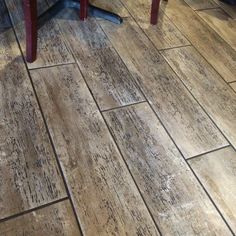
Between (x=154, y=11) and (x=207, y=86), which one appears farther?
(x=154, y=11)

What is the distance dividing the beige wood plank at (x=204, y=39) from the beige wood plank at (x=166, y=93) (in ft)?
0.89

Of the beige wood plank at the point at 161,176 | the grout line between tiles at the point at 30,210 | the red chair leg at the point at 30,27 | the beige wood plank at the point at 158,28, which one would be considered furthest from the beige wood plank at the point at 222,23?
the grout line between tiles at the point at 30,210

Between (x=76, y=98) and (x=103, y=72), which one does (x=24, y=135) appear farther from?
(x=103, y=72)

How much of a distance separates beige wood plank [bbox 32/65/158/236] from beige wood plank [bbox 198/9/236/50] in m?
0.97

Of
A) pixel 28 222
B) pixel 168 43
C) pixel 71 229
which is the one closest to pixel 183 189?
pixel 71 229

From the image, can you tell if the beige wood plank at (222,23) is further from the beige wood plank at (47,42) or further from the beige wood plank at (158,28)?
the beige wood plank at (47,42)

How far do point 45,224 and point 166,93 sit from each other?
81 centimetres

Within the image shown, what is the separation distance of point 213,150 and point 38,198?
2.28 feet

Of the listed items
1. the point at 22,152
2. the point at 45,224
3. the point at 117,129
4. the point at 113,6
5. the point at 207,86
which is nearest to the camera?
the point at 45,224

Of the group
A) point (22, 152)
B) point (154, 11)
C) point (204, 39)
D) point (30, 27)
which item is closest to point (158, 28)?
point (154, 11)

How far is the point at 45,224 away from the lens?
936 mm

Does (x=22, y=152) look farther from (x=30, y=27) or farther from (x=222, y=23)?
→ (x=222, y=23)

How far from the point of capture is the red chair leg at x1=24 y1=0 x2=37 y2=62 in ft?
4.33

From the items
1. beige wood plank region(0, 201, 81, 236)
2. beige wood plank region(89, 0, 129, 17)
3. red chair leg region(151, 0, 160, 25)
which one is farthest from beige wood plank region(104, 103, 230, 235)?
beige wood plank region(89, 0, 129, 17)
